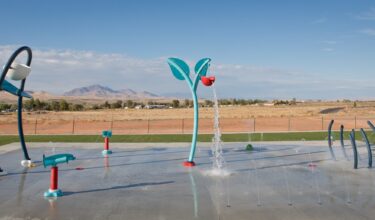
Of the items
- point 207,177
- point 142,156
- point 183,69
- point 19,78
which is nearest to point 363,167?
point 207,177

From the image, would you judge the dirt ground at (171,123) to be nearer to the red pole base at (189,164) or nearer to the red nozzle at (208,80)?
the red pole base at (189,164)

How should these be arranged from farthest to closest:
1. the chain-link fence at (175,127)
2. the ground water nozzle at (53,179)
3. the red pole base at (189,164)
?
the chain-link fence at (175,127) → the red pole base at (189,164) → the ground water nozzle at (53,179)

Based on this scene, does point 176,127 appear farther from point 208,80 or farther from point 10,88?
point 10,88

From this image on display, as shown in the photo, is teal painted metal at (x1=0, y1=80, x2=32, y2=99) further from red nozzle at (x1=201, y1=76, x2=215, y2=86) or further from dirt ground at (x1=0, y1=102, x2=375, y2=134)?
dirt ground at (x1=0, y1=102, x2=375, y2=134)

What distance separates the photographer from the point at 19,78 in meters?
14.3

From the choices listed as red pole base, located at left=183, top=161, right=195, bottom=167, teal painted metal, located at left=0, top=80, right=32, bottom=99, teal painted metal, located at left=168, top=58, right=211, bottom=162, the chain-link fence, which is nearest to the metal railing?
the chain-link fence

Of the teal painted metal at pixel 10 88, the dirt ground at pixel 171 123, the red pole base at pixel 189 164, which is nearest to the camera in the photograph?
the teal painted metal at pixel 10 88

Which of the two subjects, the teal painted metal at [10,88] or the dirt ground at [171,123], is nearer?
the teal painted metal at [10,88]

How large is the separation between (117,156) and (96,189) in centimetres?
670

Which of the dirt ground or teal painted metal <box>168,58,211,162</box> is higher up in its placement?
teal painted metal <box>168,58,211,162</box>

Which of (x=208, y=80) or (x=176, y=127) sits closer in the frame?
(x=208, y=80)

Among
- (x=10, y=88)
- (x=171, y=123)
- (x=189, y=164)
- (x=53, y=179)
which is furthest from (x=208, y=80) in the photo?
(x=171, y=123)

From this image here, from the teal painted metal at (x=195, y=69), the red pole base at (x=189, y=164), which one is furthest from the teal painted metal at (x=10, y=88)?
the red pole base at (x=189, y=164)

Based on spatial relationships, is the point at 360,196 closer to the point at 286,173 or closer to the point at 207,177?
the point at 286,173
